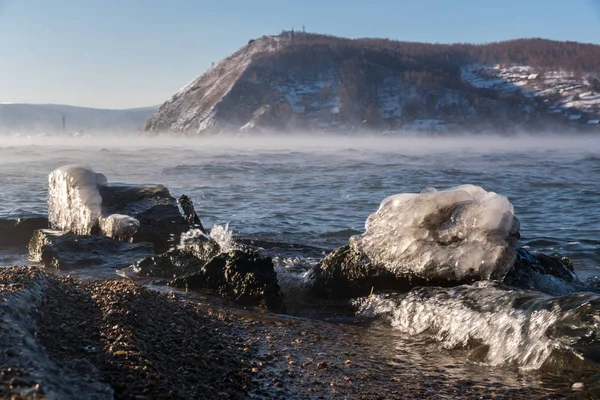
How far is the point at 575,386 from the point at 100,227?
783cm

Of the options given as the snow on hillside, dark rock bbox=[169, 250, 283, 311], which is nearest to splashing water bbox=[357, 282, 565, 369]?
dark rock bbox=[169, 250, 283, 311]

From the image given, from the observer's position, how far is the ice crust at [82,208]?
32.8 ft

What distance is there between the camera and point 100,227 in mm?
10227

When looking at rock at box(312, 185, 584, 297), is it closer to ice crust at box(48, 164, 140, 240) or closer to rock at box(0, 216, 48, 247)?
ice crust at box(48, 164, 140, 240)

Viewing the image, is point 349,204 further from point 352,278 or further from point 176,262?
point 352,278

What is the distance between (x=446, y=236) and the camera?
6582mm

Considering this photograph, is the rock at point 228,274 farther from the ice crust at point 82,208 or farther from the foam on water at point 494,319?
the ice crust at point 82,208

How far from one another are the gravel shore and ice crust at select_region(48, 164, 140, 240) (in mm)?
4179

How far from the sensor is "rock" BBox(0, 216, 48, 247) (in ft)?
34.1

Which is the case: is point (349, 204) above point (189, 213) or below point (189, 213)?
below

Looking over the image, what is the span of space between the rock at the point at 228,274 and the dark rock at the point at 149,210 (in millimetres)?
1602

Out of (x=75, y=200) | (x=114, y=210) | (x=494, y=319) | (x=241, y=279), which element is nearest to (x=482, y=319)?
(x=494, y=319)

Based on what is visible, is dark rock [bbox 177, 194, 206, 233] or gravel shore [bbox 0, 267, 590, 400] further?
dark rock [bbox 177, 194, 206, 233]

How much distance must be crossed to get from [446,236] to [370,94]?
401 feet
